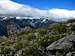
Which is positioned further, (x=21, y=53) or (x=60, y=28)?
(x=60, y=28)

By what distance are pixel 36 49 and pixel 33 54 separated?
3.20 feet

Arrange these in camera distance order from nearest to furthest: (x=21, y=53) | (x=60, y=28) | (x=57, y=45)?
(x=57, y=45) < (x=21, y=53) < (x=60, y=28)

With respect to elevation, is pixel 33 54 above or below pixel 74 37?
below

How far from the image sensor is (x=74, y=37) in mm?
42688

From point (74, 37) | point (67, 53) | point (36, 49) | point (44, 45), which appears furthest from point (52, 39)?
point (67, 53)

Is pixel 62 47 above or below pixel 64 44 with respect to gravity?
below

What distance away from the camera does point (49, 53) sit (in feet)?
137

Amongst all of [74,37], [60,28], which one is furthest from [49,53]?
[60,28]

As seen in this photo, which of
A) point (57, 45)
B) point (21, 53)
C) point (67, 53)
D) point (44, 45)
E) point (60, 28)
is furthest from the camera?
point (60, 28)

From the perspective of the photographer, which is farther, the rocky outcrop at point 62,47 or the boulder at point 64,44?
the boulder at point 64,44

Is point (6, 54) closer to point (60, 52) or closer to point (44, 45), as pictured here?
point (44, 45)

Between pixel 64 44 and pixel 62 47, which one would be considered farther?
pixel 64 44

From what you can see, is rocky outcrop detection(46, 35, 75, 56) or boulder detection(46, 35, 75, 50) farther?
boulder detection(46, 35, 75, 50)

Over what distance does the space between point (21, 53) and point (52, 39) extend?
756 cm
